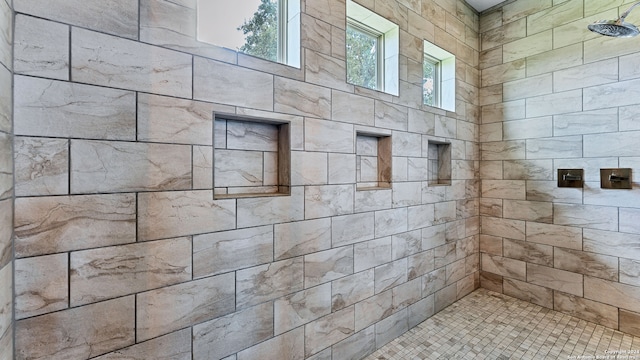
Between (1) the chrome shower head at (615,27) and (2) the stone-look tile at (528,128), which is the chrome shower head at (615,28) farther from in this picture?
(2) the stone-look tile at (528,128)

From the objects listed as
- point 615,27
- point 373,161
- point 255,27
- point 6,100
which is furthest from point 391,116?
point 6,100

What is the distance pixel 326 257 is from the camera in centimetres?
185

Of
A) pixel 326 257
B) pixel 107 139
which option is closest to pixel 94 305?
pixel 107 139

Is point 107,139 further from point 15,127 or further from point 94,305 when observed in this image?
point 94,305

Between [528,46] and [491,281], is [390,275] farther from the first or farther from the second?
[528,46]

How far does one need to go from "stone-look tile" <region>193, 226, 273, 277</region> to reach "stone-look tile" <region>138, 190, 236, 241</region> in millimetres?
52

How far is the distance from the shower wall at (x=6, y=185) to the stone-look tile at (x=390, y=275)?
1963 millimetres

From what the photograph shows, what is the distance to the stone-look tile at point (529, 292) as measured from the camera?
2762 mm

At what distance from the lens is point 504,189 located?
306cm

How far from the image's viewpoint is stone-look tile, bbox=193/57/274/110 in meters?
1.37

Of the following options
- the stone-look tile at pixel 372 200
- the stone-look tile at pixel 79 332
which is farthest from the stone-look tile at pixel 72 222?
the stone-look tile at pixel 372 200

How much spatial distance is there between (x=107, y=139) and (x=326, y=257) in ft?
4.49

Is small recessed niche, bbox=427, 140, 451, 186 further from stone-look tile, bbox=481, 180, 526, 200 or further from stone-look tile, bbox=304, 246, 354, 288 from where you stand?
stone-look tile, bbox=304, 246, 354, 288

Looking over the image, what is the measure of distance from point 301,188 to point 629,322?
306 cm
